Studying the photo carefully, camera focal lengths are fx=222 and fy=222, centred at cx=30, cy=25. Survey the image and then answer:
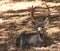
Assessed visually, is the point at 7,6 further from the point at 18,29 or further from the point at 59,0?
the point at 59,0

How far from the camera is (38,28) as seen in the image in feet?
9.20

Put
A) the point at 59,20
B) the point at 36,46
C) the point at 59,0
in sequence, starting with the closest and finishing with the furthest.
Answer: the point at 36,46 < the point at 59,20 < the point at 59,0

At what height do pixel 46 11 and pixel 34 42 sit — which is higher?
pixel 46 11

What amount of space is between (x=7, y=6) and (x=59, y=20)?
29.3 inches

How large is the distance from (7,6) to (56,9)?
2.21 feet

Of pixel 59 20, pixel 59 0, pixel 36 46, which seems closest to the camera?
pixel 36 46

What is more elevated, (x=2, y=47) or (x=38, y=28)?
(x=38, y=28)

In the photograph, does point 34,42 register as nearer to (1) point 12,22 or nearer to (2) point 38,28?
(2) point 38,28

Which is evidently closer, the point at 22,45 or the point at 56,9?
the point at 22,45

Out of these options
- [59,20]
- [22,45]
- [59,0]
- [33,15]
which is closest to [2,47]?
[22,45]

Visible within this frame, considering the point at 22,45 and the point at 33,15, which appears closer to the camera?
the point at 22,45

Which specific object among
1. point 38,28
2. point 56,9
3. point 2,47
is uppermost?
point 56,9

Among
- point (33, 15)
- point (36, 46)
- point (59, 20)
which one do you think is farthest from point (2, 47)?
point (59, 20)

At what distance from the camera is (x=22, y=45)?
269cm
